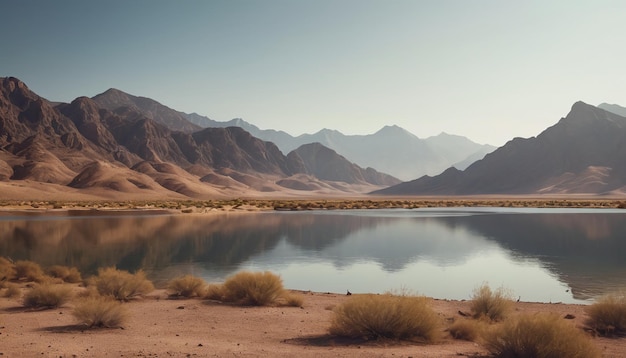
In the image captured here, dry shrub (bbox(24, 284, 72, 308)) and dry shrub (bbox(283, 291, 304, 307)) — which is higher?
dry shrub (bbox(24, 284, 72, 308))

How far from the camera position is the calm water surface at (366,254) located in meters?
19.9

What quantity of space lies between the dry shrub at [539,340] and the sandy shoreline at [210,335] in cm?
60

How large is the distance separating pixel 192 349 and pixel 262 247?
21289mm

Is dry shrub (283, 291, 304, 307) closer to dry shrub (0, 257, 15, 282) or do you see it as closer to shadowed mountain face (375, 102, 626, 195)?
dry shrub (0, 257, 15, 282)

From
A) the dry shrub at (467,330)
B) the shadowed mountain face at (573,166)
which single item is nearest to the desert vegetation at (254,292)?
the dry shrub at (467,330)

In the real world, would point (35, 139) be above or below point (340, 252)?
above

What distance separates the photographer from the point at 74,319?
12.4m

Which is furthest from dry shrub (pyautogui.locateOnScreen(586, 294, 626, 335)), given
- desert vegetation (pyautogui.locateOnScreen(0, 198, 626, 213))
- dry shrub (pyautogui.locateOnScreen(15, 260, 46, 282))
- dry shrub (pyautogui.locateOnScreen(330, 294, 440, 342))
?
desert vegetation (pyautogui.locateOnScreen(0, 198, 626, 213))

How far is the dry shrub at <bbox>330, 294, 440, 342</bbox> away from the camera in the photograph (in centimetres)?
1059

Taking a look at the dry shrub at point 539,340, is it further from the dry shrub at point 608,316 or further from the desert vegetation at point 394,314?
the dry shrub at point 608,316

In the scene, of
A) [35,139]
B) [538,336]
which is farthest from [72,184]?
[538,336]

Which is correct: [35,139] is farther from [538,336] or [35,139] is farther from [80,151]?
[538,336]

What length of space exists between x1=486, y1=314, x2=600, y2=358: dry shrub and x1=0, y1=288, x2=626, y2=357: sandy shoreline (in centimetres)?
60

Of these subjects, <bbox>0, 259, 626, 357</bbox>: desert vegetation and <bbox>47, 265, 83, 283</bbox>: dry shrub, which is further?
<bbox>47, 265, 83, 283</bbox>: dry shrub
